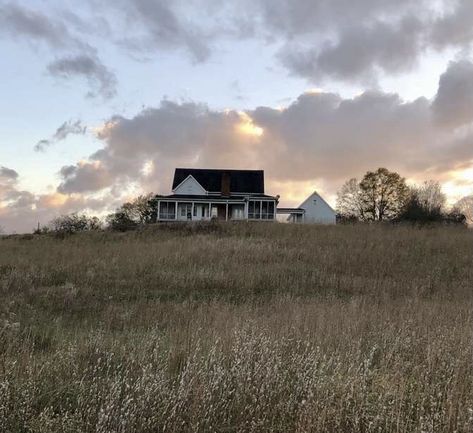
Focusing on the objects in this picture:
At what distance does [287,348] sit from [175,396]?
202 centimetres

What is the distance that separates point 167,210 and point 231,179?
8.29 metres

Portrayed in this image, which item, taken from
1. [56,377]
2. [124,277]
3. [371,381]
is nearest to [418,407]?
[371,381]

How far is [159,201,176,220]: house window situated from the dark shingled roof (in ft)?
9.27

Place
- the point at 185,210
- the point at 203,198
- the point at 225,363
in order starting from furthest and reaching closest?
1. the point at 185,210
2. the point at 203,198
3. the point at 225,363

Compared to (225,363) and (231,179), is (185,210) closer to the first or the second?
(231,179)

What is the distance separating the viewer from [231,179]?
53.1 meters

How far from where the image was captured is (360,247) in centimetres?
2380

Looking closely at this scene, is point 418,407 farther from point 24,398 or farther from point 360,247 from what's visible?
point 360,247

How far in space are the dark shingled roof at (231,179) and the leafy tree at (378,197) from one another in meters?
23.1

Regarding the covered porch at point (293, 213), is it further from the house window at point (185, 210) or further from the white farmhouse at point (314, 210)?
the house window at point (185, 210)

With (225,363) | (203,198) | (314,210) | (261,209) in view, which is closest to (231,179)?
(203,198)

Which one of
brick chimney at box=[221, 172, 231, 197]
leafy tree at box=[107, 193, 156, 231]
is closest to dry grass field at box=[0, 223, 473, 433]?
brick chimney at box=[221, 172, 231, 197]

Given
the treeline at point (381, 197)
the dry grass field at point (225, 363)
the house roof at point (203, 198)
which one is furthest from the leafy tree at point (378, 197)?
the dry grass field at point (225, 363)

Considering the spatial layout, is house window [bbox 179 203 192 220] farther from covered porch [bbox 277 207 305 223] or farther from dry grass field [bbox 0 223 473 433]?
dry grass field [bbox 0 223 473 433]
